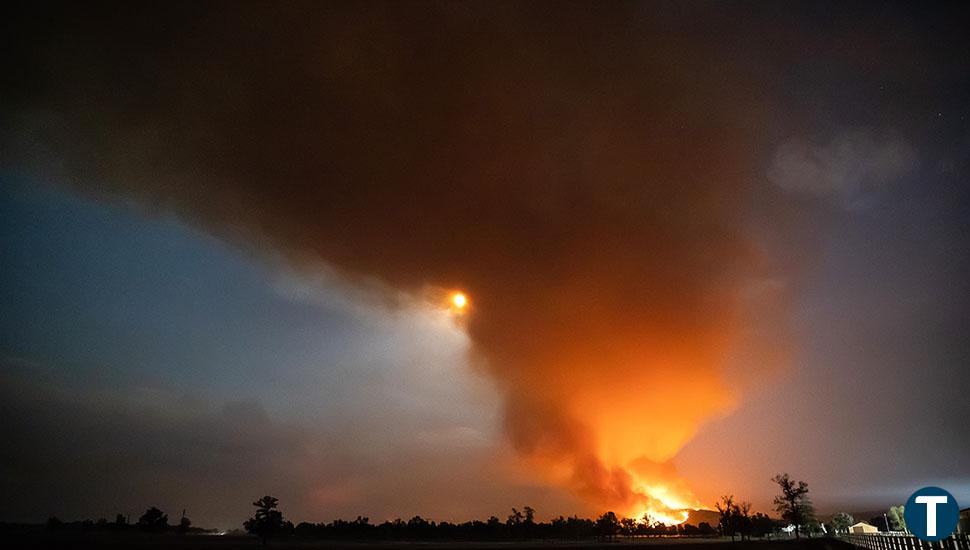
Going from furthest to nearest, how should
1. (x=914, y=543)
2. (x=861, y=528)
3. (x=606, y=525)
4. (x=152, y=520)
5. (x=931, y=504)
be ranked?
(x=861, y=528)
(x=606, y=525)
(x=152, y=520)
(x=914, y=543)
(x=931, y=504)

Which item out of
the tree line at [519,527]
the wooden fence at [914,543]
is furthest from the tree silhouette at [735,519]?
the wooden fence at [914,543]

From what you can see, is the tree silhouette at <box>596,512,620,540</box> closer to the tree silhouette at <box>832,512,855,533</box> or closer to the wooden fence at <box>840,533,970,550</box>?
the tree silhouette at <box>832,512,855,533</box>

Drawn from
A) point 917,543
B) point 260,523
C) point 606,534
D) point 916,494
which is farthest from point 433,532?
point 916,494

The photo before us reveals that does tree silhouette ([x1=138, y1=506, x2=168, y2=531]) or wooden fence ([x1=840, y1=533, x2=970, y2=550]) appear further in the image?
tree silhouette ([x1=138, y1=506, x2=168, y2=531])

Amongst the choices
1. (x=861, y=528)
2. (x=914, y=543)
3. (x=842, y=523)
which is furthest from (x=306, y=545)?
(x=842, y=523)

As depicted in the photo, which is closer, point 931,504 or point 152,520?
point 931,504

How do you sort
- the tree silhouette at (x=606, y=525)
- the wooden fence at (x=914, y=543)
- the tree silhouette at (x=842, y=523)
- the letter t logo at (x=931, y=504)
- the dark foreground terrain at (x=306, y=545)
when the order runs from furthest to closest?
the tree silhouette at (x=842, y=523) < the tree silhouette at (x=606, y=525) < the dark foreground terrain at (x=306, y=545) < the wooden fence at (x=914, y=543) < the letter t logo at (x=931, y=504)

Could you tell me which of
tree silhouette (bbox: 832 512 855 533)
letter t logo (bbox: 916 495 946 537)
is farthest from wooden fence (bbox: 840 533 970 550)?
tree silhouette (bbox: 832 512 855 533)

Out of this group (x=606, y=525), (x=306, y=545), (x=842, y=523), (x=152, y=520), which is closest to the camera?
(x=306, y=545)

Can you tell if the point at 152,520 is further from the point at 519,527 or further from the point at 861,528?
the point at 861,528

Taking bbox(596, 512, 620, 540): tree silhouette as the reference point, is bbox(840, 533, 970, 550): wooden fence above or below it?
above

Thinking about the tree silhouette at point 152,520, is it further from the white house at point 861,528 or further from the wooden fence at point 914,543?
the white house at point 861,528

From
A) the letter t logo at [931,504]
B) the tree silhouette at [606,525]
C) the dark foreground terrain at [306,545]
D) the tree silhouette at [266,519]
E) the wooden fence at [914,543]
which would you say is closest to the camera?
the letter t logo at [931,504]

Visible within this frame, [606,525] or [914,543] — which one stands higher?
[914,543]
